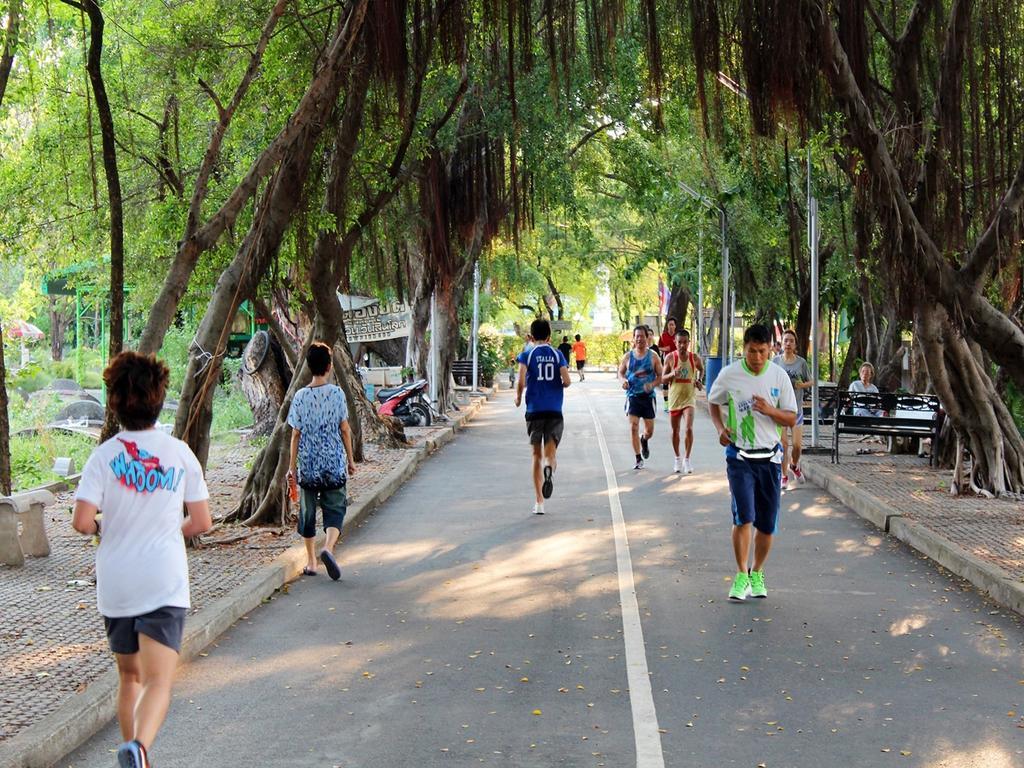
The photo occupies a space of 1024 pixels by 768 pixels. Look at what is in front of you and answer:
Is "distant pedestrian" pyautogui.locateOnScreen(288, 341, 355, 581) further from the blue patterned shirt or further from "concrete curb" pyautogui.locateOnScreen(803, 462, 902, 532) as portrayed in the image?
"concrete curb" pyautogui.locateOnScreen(803, 462, 902, 532)

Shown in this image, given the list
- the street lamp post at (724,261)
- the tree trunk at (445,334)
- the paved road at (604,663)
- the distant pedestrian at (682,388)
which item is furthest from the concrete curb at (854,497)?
the tree trunk at (445,334)

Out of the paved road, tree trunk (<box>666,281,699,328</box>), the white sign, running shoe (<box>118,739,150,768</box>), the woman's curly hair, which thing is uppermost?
tree trunk (<box>666,281,699,328</box>)

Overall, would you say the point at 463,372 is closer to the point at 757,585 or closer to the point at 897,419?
the point at 897,419

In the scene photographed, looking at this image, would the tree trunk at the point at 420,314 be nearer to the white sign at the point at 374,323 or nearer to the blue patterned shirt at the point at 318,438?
the white sign at the point at 374,323

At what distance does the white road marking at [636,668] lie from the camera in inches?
239

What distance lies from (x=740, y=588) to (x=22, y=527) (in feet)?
20.2

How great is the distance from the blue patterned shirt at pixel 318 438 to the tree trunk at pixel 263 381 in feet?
37.8

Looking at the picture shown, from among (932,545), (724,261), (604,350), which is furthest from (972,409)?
(604,350)

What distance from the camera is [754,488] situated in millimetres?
9609

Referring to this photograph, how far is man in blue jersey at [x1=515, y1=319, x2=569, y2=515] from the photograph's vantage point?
14438 millimetres

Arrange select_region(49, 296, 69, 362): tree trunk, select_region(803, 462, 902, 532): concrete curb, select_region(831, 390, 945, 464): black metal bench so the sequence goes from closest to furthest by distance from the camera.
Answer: select_region(803, 462, 902, 532): concrete curb
select_region(831, 390, 945, 464): black metal bench
select_region(49, 296, 69, 362): tree trunk

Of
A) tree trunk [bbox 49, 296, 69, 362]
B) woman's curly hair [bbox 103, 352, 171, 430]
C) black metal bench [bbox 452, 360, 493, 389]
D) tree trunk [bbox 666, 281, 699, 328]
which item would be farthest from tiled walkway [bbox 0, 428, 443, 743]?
tree trunk [bbox 49, 296, 69, 362]

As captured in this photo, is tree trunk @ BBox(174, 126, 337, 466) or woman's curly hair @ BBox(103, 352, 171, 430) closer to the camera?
woman's curly hair @ BBox(103, 352, 171, 430)

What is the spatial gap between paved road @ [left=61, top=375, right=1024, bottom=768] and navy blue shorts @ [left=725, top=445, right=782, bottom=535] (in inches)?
26.1
